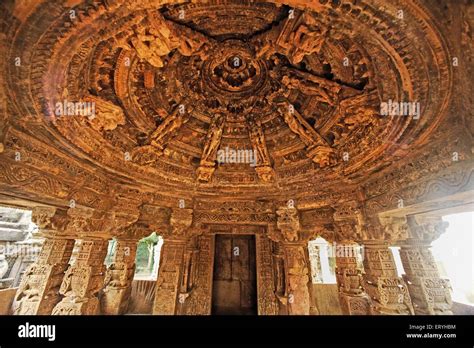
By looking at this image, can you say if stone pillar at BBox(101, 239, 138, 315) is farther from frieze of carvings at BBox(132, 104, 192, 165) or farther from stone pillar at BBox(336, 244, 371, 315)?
stone pillar at BBox(336, 244, 371, 315)

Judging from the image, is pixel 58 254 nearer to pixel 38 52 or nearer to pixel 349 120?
pixel 38 52

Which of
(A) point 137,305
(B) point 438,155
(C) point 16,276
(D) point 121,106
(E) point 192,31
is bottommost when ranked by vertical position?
(A) point 137,305

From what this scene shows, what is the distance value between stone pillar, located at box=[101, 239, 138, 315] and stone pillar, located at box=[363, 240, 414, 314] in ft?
21.9

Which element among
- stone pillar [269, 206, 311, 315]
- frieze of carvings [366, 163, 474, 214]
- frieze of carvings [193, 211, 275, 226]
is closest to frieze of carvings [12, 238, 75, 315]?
frieze of carvings [193, 211, 275, 226]

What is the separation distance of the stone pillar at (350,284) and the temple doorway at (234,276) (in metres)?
3.84

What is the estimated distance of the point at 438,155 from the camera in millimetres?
3365

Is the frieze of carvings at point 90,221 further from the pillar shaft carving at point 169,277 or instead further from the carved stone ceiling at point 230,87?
the pillar shaft carving at point 169,277

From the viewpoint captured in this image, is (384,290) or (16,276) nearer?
(384,290)

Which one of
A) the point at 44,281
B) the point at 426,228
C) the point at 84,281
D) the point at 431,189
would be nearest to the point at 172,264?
the point at 84,281

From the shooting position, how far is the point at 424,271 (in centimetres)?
464

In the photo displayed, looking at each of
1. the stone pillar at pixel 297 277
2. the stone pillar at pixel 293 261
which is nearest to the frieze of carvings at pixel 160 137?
the stone pillar at pixel 293 261

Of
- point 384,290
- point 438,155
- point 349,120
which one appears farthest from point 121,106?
point 384,290

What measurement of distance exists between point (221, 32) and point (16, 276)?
15.6 m

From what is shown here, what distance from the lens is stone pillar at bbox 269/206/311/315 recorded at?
6176 mm
